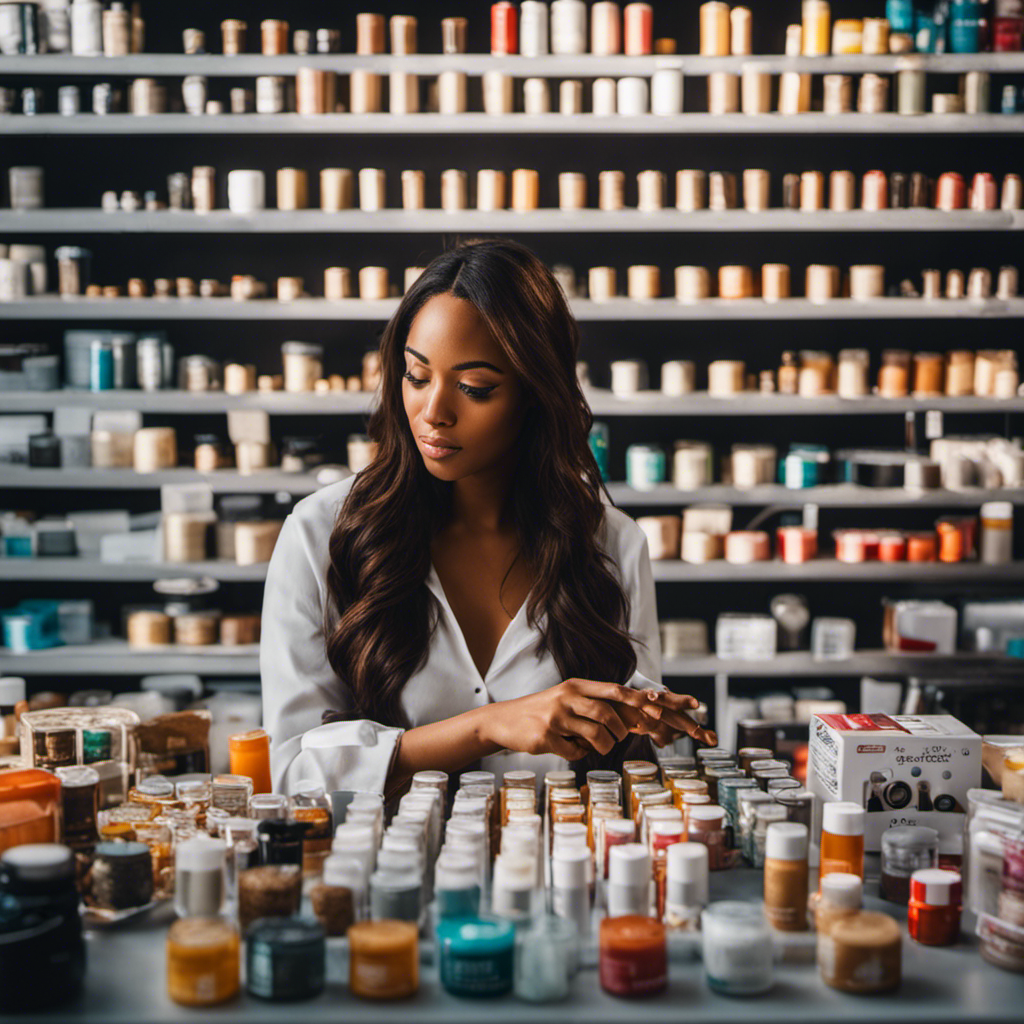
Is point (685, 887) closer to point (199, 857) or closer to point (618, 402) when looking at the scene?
point (199, 857)

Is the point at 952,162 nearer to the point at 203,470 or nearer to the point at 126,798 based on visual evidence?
the point at 203,470

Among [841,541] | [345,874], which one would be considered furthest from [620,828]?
[841,541]

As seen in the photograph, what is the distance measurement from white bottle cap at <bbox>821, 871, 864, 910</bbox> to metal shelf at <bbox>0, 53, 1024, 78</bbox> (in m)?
2.85

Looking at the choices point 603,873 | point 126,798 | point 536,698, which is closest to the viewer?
point 603,873

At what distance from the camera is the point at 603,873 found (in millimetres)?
1317

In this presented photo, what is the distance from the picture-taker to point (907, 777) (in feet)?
4.76

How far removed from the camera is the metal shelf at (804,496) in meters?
3.62

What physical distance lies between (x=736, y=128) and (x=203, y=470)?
1938 mm

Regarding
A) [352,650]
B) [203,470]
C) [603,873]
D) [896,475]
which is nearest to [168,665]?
[203,470]

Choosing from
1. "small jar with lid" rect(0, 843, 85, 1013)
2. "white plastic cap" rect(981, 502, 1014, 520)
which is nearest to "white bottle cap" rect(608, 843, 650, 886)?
"small jar with lid" rect(0, 843, 85, 1013)

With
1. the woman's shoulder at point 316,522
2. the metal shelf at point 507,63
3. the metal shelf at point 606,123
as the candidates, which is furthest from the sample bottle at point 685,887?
the metal shelf at point 507,63

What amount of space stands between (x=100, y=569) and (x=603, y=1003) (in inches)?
118

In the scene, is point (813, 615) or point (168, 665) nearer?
point (168, 665)

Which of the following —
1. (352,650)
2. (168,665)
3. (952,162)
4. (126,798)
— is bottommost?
(168,665)
